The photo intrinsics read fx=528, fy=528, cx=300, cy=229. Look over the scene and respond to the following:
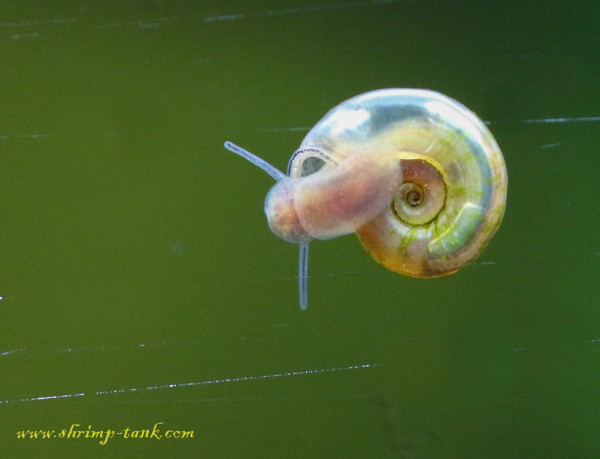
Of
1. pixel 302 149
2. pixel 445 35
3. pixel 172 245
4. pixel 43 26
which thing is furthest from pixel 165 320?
pixel 445 35

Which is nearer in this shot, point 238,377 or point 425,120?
point 425,120

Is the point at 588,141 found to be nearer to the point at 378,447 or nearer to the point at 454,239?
the point at 454,239

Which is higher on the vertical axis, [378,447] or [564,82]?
[564,82]

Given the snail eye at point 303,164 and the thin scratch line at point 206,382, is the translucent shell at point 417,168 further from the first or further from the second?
the thin scratch line at point 206,382

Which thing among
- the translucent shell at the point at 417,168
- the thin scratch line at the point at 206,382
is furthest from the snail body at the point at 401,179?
the thin scratch line at the point at 206,382

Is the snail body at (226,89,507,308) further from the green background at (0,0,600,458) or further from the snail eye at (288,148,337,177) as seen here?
the green background at (0,0,600,458)

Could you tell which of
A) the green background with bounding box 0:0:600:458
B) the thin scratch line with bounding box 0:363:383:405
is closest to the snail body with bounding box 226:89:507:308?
the green background with bounding box 0:0:600:458
